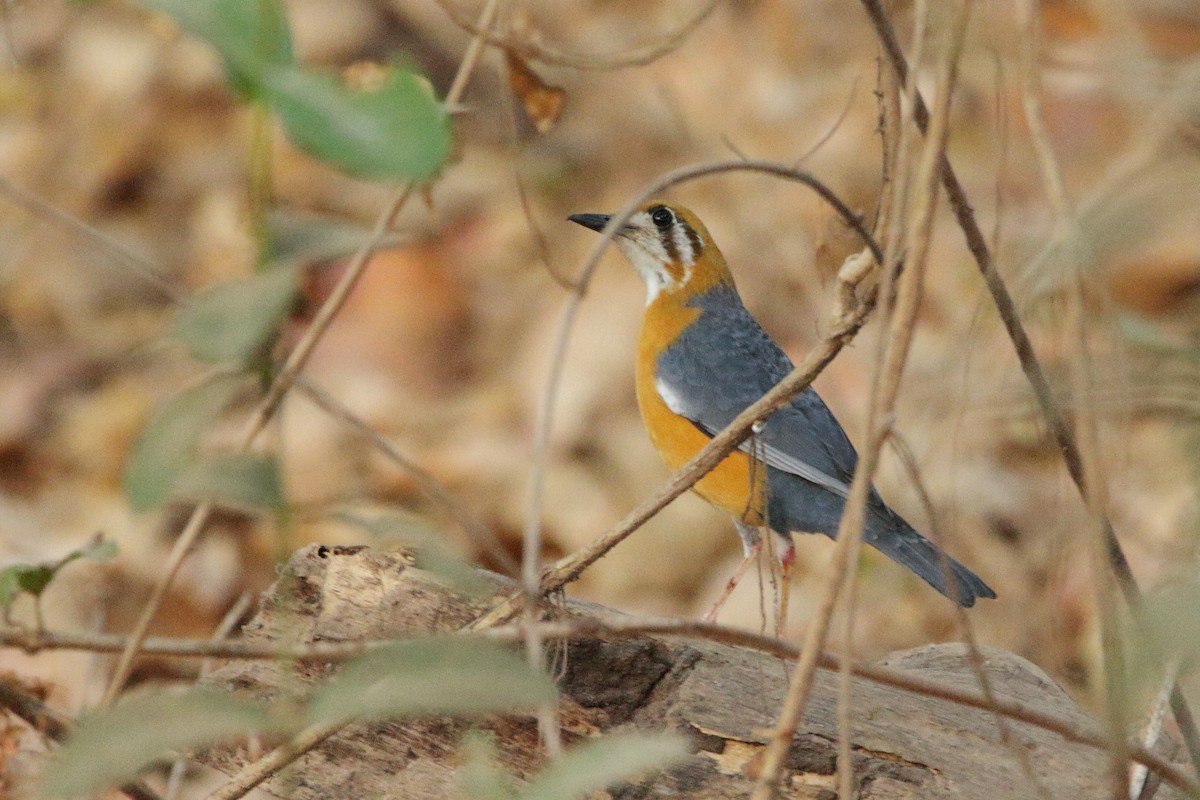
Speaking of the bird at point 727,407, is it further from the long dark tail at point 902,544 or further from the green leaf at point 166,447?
the green leaf at point 166,447

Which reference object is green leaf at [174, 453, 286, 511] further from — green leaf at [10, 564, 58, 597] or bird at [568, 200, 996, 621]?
bird at [568, 200, 996, 621]

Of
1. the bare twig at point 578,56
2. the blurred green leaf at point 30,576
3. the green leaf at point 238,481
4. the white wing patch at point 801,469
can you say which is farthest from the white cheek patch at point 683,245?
the green leaf at point 238,481

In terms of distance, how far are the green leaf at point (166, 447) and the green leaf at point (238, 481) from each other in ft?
0.11

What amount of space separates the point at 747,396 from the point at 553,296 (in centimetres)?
304

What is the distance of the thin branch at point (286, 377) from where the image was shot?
1891mm

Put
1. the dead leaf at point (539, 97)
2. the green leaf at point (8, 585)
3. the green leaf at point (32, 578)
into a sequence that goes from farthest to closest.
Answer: the dead leaf at point (539, 97) < the green leaf at point (32, 578) < the green leaf at point (8, 585)

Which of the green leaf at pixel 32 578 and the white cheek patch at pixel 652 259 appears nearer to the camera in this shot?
the green leaf at pixel 32 578

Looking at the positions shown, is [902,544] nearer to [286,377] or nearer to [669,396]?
[669,396]

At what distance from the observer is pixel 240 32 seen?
4.35 ft

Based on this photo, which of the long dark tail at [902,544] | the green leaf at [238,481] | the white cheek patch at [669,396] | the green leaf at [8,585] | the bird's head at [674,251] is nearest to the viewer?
the green leaf at [238,481]

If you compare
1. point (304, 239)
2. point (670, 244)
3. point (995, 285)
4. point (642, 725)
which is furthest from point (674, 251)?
point (304, 239)

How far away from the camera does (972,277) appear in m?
6.84

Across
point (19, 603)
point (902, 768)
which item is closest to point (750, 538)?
point (902, 768)

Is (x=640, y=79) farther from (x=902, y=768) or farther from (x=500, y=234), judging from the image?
(x=902, y=768)
